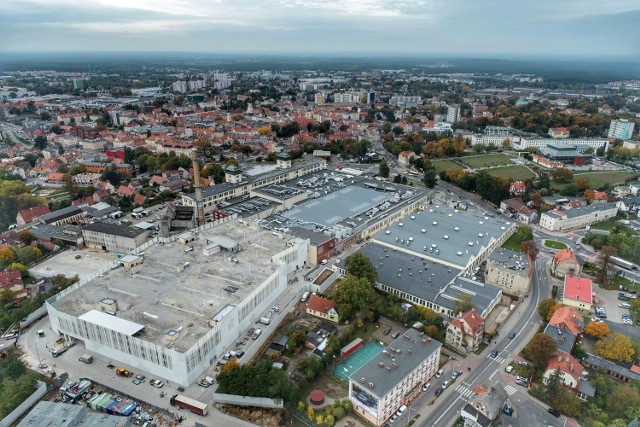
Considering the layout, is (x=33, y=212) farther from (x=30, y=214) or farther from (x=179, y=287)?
(x=179, y=287)

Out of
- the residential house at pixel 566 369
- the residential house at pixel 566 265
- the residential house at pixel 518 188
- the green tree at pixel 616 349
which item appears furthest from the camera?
the residential house at pixel 518 188

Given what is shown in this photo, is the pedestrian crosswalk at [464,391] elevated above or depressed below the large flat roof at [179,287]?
below

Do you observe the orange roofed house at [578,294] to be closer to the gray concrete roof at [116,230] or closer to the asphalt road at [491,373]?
the asphalt road at [491,373]

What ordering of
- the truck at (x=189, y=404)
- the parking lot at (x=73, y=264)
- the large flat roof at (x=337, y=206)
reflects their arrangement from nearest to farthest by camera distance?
the truck at (x=189, y=404) < the parking lot at (x=73, y=264) < the large flat roof at (x=337, y=206)

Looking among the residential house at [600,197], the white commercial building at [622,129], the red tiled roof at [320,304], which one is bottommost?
the red tiled roof at [320,304]

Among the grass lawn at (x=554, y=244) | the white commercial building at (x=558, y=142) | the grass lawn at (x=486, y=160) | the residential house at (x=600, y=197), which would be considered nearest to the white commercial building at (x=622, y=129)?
the white commercial building at (x=558, y=142)

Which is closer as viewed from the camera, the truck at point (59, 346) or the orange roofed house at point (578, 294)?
the truck at point (59, 346)

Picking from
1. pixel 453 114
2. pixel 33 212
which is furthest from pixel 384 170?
pixel 453 114

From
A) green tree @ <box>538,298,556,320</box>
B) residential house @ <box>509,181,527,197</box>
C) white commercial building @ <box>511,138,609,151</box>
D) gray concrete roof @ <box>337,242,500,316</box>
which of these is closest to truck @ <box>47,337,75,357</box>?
gray concrete roof @ <box>337,242,500,316</box>
